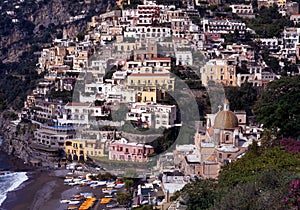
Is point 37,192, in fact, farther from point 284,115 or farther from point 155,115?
point 284,115

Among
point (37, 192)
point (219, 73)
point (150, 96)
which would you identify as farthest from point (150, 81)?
point (37, 192)

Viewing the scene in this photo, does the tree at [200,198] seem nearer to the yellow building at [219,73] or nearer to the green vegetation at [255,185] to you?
the green vegetation at [255,185]

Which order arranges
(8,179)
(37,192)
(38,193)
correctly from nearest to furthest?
(38,193) → (37,192) → (8,179)

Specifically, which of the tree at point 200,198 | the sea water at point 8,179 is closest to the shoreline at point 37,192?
the sea water at point 8,179

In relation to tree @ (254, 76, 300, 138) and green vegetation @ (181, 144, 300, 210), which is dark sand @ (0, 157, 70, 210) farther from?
green vegetation @ (181, 144, 300, 210)

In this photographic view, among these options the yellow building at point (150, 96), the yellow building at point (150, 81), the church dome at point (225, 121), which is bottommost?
the church dome at point (225, 121)

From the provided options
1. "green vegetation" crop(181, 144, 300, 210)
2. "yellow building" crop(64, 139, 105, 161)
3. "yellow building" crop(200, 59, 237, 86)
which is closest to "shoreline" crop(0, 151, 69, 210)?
"yellow building" crop(64, 139, 105, 161)
